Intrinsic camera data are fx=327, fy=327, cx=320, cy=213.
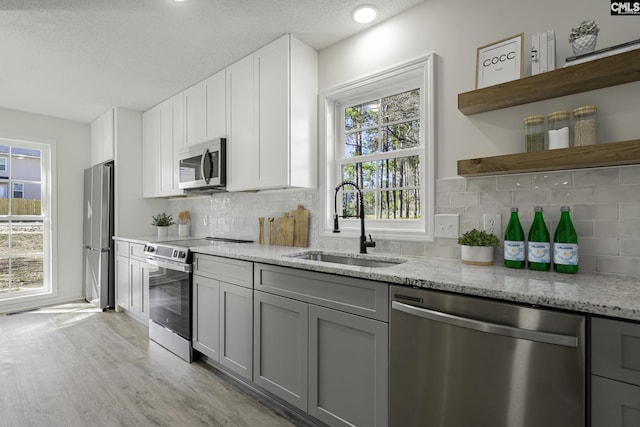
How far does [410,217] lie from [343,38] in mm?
1453

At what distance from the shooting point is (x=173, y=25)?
7.62 ft

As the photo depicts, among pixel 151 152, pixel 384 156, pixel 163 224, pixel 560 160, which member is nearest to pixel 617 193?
pixel 560 160

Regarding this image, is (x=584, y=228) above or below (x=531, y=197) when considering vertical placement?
below

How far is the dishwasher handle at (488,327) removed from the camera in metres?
1.03

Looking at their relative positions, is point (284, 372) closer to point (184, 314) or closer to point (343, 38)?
point (184, 314)

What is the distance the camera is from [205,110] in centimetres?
324

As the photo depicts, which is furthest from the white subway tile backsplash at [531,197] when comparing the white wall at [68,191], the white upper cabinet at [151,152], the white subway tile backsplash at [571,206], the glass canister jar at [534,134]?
the white wall at [68,191]

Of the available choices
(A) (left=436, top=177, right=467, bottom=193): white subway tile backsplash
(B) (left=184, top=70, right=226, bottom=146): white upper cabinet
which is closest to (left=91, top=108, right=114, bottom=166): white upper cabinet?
(B) (left=184, top=70, right=226, bottom=146): white upper cabinet

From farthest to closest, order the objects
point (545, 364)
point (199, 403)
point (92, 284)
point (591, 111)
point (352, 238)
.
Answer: point (92, 284), point (352, 238), point (199, 403), point (591, 111), point (545, 364)

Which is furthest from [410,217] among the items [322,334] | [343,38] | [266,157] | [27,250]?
[27,250]

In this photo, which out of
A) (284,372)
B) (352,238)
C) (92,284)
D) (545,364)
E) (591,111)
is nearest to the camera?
(545,364)

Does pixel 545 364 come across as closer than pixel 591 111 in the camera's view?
Yes

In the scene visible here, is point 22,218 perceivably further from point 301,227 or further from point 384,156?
point 384,156

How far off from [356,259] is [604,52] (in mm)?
1596
